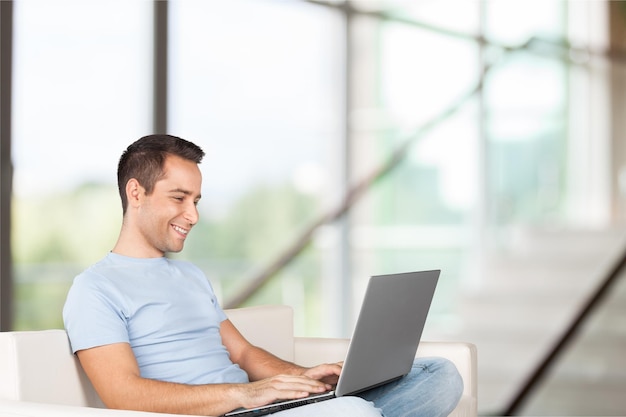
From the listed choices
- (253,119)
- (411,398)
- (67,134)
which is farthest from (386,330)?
(253,119)

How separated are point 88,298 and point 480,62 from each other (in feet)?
13.6

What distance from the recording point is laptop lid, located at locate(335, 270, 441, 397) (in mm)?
2090

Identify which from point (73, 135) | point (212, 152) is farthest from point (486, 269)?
point (73, 135)

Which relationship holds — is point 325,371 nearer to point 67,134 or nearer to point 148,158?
point 148,158

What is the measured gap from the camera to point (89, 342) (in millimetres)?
2146

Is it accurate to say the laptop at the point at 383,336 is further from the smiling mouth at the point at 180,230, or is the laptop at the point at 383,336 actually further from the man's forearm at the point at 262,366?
the smiling mouth at the point at 180,230

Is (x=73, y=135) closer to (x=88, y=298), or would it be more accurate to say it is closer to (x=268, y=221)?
(x=268, y=221)

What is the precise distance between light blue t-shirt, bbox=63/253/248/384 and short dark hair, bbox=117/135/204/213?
0.17 metres

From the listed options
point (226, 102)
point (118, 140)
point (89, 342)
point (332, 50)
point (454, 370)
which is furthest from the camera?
point (226, 102)

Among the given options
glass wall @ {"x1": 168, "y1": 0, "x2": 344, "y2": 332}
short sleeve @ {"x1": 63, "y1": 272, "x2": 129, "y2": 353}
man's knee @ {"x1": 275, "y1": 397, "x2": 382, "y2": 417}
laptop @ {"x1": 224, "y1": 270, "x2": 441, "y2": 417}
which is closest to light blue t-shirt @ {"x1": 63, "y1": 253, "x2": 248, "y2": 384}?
short sleeve @ {"x1": 63, "y1": 272, "x2": 129, "y2": 353}

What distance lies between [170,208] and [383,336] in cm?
57

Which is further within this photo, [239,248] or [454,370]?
[239,248]

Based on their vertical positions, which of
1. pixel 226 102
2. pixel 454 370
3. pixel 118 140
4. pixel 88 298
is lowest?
Result: pixel 454 370

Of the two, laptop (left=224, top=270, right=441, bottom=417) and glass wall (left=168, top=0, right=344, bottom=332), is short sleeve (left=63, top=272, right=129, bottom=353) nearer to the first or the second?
laptop (left=224, top=270, right=441, bottom=417)
